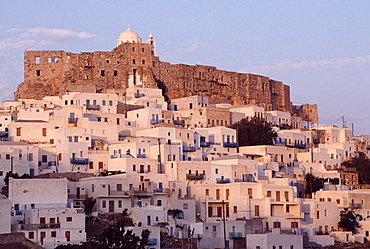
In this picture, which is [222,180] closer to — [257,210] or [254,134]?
[257,210]

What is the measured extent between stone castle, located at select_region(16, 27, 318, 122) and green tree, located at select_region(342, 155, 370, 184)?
20.7 m

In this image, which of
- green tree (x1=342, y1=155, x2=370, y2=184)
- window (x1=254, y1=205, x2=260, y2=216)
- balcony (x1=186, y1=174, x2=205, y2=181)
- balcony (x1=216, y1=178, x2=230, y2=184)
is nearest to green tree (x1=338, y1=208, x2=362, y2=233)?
window (x1=254, y1=205, x2=260, y2=216)

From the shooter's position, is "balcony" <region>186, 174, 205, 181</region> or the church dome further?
the church dome

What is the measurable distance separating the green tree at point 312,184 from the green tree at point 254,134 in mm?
8232

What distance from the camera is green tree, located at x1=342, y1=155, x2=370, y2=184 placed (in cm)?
7519

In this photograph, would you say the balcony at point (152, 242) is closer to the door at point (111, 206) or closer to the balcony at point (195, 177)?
the door at point (111, 206)

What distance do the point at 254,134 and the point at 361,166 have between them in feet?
32.2

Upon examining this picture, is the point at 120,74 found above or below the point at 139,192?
above

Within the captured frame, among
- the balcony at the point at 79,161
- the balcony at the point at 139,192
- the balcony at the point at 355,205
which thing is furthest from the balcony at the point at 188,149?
the balcony at the point at 355,205

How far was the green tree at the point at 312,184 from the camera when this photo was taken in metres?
67.1

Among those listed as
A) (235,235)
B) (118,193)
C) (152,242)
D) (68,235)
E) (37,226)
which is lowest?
(152,242)

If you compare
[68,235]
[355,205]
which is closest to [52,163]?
[68,235]

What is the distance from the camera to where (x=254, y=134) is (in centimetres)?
7581

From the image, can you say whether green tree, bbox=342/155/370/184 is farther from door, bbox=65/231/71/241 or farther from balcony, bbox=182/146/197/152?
door, bbox=65/231/71/241
